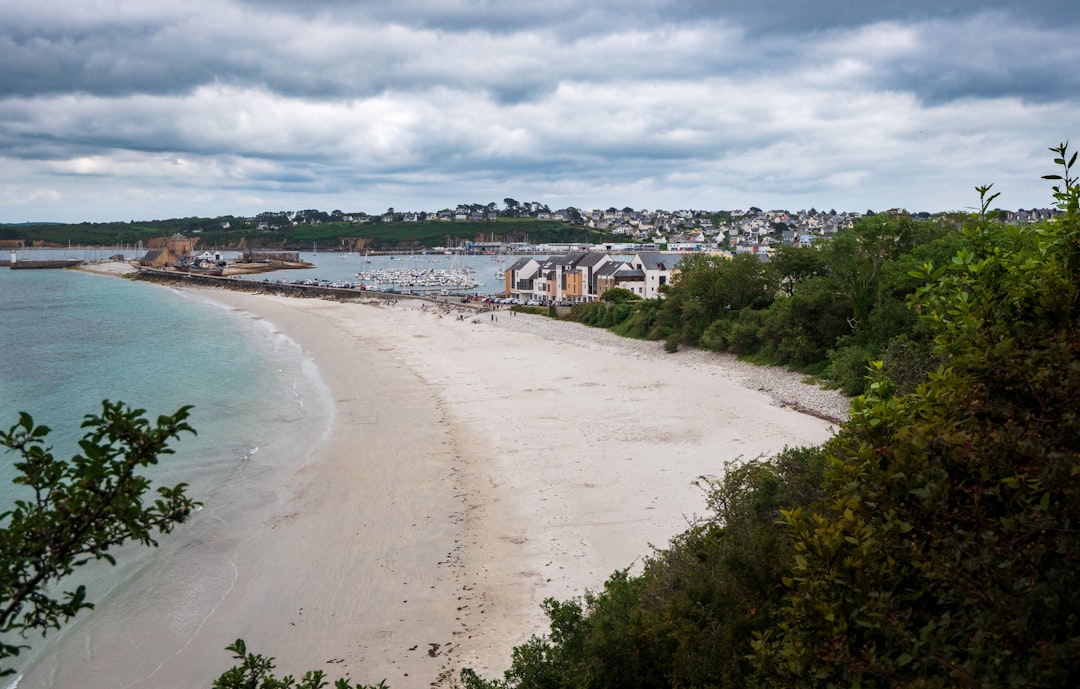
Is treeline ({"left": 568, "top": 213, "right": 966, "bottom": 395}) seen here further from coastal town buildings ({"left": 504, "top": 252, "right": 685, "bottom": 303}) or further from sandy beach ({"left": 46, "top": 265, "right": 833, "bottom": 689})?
coastal town buildings ({"left": 504, "top": 252, "right": 685, "bottom": 303})


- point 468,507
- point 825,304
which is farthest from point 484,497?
point 825,304

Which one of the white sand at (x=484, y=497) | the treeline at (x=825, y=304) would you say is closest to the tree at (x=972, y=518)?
the white sand at (x=484, y=497)

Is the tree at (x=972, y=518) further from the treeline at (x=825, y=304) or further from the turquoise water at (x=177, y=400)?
the treeline at (x=825, y=304)

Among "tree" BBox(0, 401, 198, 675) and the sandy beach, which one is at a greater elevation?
"tree" BBox(0, 401, 198, 675)

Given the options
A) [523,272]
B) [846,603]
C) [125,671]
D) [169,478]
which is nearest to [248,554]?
[125,671]

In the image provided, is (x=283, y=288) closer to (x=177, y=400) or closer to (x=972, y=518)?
(x=177, y=400)

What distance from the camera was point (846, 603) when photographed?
4.71m

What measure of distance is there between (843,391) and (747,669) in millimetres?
22544

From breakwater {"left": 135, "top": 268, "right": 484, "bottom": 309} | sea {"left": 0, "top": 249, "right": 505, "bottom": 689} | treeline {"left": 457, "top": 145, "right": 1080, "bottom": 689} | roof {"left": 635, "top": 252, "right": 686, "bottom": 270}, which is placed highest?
roof {"left": 635, "top": 252, "right": 686, "bottom": 270}

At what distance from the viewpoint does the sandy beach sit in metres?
12.4

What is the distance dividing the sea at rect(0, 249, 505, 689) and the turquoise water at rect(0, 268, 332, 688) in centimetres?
5

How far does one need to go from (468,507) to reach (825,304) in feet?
73.5

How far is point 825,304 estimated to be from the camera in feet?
110

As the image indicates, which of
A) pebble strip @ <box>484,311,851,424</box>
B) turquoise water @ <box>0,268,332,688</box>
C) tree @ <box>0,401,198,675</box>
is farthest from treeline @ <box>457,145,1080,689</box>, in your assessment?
pebble strip @ <box>484,311,851,424</box>
